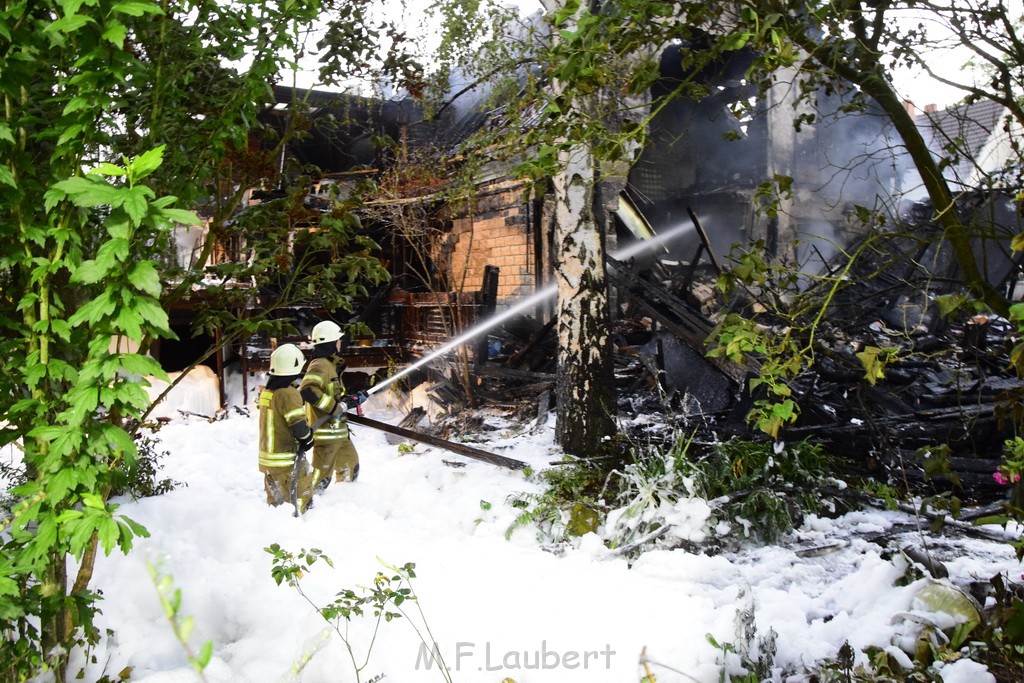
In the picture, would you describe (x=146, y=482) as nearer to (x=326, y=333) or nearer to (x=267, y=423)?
(x=267, y=423)

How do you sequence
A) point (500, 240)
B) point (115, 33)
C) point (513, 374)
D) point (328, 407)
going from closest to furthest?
point (115, 33), point (328, 407), point (513, 374), point (500, 240)

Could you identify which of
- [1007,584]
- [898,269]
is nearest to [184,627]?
[1007,584]

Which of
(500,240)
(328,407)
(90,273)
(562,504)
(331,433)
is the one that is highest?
(500,240)

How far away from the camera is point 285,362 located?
5.43m

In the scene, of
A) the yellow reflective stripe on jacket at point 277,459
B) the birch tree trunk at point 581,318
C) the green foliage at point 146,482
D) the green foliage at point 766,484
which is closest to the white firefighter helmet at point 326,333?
the yellow reflective stripe on jacket at point 277,459

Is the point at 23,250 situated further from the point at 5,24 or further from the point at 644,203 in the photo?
the point at 644,203

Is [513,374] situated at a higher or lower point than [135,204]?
lower

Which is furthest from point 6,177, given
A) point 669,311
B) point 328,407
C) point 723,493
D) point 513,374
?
point 669,311

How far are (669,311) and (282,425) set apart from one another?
5138 mm

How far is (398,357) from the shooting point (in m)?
11.1

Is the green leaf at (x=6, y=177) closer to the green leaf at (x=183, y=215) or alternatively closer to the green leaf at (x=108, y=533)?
the green leaf at (x=183, y=215)

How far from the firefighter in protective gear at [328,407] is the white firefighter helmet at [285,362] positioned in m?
0.34

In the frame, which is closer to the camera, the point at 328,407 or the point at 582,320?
the point at 328,407

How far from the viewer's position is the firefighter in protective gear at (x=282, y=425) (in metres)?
5.45
